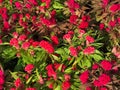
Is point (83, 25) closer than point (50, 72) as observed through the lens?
No

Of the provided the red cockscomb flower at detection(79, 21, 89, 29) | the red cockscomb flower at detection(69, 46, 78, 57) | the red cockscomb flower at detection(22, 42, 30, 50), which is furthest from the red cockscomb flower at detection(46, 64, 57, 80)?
the red cockscomb flower at detection(79, 21, 89, 29)

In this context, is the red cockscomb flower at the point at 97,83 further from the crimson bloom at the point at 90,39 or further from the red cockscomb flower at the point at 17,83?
the red cockscomb flower at the point at 17,83

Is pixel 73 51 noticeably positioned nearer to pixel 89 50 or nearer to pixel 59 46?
pixel 89 50

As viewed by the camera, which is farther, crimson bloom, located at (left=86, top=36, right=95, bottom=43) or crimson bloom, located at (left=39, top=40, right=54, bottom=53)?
crimson bloom, located at (left=86, top=36, right=95, bottom=43)

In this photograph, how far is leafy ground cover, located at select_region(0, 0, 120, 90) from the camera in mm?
3986

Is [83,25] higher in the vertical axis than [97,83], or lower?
higher

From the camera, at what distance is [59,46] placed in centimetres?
473

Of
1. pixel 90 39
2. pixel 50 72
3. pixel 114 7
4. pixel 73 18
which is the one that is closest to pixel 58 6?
pixel 73 18

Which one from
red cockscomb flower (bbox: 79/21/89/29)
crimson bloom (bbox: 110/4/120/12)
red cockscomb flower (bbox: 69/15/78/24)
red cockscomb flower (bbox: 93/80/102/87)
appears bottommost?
red cockscomb flower (bbox: 93/80/102/87)

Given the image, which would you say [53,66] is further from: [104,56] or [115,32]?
[115,32]

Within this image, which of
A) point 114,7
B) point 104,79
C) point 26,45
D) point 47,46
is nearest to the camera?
point 104,79

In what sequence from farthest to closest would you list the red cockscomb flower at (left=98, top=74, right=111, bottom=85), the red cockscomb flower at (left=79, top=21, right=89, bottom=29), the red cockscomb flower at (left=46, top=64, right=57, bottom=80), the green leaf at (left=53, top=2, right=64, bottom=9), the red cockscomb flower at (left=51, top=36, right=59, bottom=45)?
the green leaf at (left=53, top=2, right=64, bottom=9)
the red cockscomb flower at (left=79, top=21, right=89, bottom=29)
the red cockscomb flower at (left=51, top=36, right=59, bottom=45)
the red cockscomb flower at (left=46, top=64, right=57, bottom=80)
the red cockscomb flower at (left=98, top=74, right=111, bottom=85)

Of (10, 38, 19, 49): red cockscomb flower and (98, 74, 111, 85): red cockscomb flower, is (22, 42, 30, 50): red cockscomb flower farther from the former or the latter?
(98, 74, 111, 85): red cockscomb flower

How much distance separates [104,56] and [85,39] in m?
0.44
